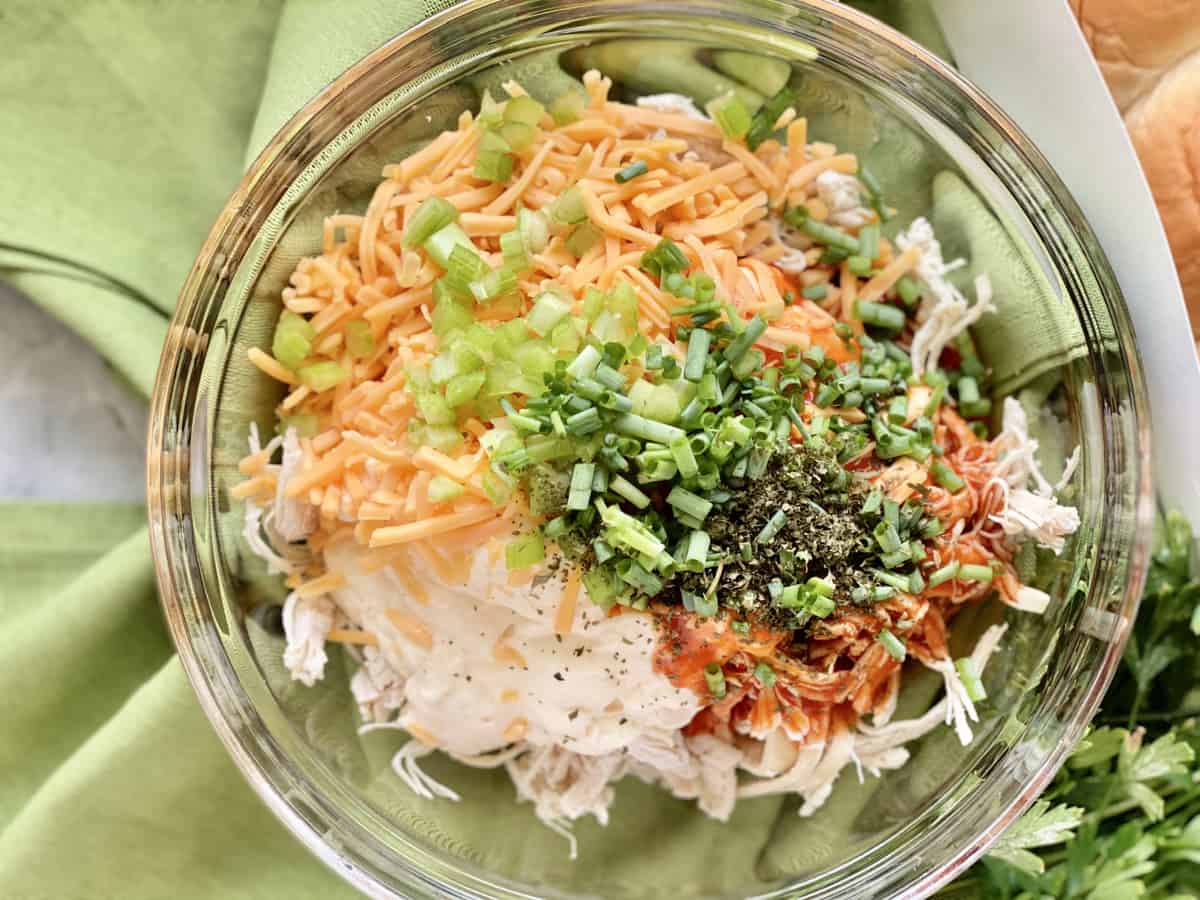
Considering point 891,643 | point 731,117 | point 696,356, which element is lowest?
point 891,643

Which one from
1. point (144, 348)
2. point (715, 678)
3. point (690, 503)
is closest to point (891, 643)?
point (715, 678)

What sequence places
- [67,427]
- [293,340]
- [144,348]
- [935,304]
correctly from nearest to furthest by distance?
[293,340], [935,304], [144,348], [67,427]

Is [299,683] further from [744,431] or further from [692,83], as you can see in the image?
[692,83]

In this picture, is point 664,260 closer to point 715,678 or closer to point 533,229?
point 533,229

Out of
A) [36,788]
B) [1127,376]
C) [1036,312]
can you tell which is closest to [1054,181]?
[1036,312]

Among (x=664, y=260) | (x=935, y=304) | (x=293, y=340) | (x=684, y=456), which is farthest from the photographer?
(x=935, y=304)

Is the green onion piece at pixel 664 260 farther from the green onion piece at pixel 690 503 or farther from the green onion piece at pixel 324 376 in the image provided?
the green onion piece at pixel 324 376
